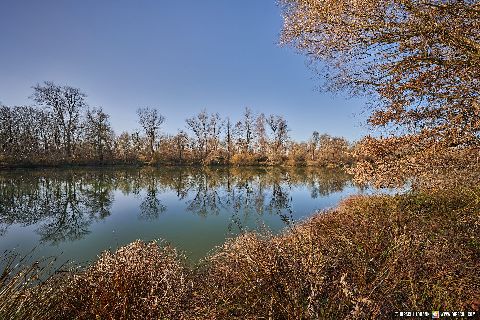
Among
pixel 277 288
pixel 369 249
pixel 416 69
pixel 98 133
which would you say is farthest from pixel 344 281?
pixel 98 133

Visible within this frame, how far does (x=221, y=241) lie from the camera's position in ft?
33.9

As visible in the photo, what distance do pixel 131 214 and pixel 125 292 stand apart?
1207cm

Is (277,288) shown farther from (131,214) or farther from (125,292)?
(131,214)

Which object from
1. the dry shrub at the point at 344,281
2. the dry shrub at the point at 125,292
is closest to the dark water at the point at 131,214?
the dry shrub at the point at 344,281

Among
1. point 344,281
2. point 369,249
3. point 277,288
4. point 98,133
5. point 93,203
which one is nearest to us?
point 344,281

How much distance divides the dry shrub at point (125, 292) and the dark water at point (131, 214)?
11.2 feet

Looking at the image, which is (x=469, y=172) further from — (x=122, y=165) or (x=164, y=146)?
(x=164, y=146)

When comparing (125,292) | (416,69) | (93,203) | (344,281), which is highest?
(416,69)

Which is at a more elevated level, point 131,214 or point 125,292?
point 125,292

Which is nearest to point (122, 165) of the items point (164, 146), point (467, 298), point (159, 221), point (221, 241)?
point (164, 146)

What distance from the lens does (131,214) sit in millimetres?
15297

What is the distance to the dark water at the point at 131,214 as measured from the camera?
10.3 metres

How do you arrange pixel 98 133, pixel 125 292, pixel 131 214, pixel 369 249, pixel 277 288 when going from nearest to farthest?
pixel 277 288
pixel 125 292
pixel 369 249
pixel 131 214
pixel 98 133

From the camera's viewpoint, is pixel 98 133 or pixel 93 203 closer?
pixel 93 203
